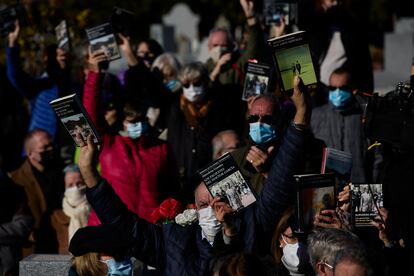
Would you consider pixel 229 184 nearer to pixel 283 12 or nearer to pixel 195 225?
pixel 195 225

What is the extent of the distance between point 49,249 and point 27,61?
22.4 ft

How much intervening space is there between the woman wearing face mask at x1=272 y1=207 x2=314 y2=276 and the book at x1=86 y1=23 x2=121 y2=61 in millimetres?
3403

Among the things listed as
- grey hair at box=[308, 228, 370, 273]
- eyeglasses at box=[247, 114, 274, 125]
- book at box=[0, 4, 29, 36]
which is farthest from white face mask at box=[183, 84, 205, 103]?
grey hair at box=[308, 228, 370, 273]

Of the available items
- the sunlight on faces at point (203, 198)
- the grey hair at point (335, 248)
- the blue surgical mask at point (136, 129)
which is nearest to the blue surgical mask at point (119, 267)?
the sunlight on faces at point (203, 198)

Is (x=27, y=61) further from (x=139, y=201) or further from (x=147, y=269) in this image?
(x=147, y=269)

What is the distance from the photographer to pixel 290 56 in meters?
6.95

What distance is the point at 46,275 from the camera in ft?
23.6

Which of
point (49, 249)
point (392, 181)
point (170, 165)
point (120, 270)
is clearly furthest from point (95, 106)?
point (392, 181)

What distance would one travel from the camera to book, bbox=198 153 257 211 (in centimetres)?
677

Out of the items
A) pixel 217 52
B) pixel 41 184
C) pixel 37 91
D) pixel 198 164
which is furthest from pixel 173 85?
pixel 41 184

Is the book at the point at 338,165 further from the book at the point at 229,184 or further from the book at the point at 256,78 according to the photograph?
the book at the point at 256,78

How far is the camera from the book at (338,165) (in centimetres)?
686

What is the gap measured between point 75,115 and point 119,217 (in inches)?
26.4

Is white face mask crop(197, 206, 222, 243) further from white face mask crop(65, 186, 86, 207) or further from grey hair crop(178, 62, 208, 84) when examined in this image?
grey hair crop(178, 62, 208, 84)
